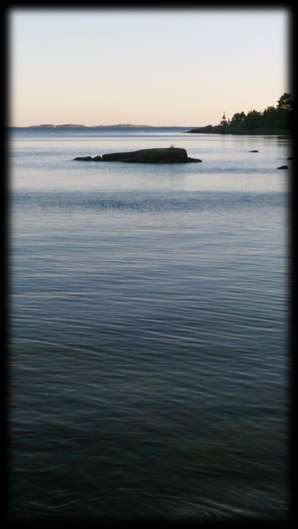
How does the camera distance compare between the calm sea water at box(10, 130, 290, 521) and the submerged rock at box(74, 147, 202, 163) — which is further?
the submerged rock at box(74, 147, 202, 163)

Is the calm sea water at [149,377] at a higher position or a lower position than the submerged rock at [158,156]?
lower

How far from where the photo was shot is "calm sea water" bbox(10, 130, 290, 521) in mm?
8438

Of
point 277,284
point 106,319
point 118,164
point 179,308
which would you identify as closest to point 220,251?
point 277,284

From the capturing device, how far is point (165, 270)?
23.9 meters

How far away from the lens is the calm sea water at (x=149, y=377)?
27.7ft

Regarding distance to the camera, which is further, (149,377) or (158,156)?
(158,156)

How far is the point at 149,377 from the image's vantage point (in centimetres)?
1270

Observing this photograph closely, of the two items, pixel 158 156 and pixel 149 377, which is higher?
pixel 158 156

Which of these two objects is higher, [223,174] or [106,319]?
[223,174]

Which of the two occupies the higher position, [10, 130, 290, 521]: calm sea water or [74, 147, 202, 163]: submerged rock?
[74, 147, 202, 163]: submerged rock

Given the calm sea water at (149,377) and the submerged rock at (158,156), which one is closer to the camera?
the calm sea water at (149,377)

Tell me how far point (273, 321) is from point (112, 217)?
25.2m

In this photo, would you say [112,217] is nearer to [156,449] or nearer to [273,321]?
[273,321]

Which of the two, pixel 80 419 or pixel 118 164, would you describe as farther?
pixel 118 164
